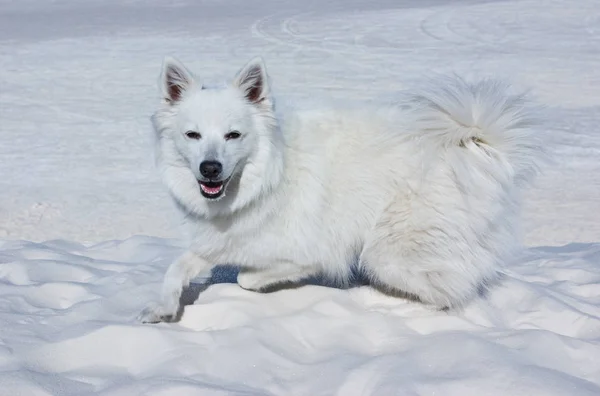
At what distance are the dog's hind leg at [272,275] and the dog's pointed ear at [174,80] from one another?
101 cm

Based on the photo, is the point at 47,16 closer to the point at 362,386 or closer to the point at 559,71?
the point at 559,71

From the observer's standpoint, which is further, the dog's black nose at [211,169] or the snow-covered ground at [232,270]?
the dog's black nose at [211,169]

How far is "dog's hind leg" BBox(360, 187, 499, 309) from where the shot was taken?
3584 millimetres

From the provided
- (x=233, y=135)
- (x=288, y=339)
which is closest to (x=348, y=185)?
(x=233, y=135)

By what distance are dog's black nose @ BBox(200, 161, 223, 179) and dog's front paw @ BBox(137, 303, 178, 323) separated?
688mm

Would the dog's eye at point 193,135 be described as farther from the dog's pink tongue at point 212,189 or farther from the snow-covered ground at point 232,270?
the snow-covered ground at point 232,270

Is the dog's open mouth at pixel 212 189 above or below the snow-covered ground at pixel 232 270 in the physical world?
above

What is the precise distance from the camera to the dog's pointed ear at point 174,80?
3.59 m

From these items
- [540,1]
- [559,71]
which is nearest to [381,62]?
[559,71]

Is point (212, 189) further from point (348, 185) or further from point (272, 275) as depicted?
point (348, 185)

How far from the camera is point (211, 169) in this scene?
3381mm

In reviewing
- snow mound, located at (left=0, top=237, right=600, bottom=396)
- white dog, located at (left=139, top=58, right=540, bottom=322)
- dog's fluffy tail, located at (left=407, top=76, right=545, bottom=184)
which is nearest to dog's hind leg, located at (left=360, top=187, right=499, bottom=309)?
white dog, located at (left=139, top=58, right=540, bottom=322)

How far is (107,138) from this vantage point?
7555 mm

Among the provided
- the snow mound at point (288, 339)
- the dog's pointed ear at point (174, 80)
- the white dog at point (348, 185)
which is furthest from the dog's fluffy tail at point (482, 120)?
the dog's pointed ear at point (174, 80)
